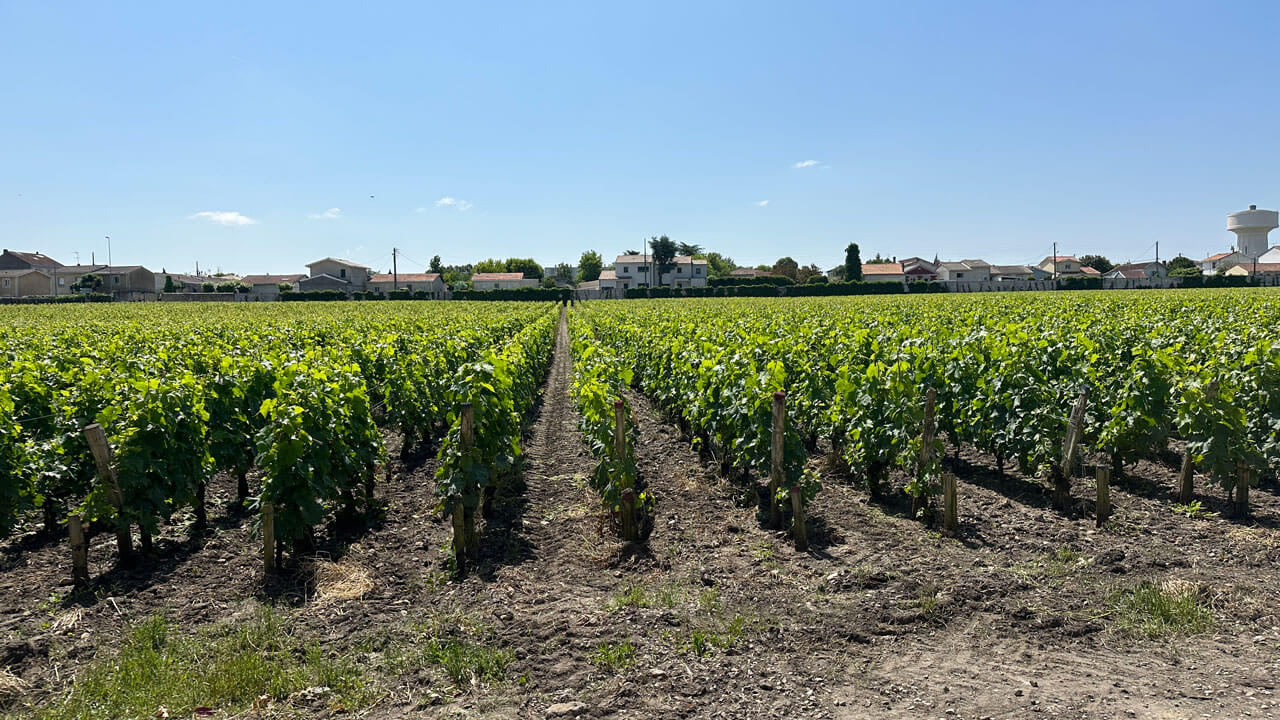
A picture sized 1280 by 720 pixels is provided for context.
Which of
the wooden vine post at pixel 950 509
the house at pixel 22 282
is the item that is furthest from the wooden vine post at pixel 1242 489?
the house at pixel 22 282

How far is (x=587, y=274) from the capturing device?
147500 mm

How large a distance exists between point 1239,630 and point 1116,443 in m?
3.99

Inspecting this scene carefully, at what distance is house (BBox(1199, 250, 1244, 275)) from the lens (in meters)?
135

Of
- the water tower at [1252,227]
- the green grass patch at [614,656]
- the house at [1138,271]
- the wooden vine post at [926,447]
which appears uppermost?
the water tower at [1252,227]

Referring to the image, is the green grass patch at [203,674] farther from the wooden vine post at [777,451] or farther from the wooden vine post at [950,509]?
the wooden vine post at [950,509]

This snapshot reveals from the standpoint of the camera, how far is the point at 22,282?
10969cm

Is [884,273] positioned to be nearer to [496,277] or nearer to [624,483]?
[496,277]

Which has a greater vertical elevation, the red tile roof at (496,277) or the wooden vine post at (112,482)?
the red tile roof at (496,277)

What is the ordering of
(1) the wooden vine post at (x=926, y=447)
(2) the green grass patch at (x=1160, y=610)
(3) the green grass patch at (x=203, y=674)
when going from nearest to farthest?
(3) the green grass patch at (x=203, y=674) → (2) the green grass patch at (x=1160, y=610) → (1) the wooden vine post at (x=926, y=447)

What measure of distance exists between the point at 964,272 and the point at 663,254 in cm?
5123

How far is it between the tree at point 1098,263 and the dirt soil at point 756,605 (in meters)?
155

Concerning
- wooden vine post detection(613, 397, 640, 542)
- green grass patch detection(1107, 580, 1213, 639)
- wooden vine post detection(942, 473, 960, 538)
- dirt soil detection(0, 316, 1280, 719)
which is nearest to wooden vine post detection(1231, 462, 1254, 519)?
dirt soil detection(0, 316, 1280, 719)

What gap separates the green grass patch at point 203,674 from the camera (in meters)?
4.52

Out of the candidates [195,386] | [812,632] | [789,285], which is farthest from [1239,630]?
[789,285]
